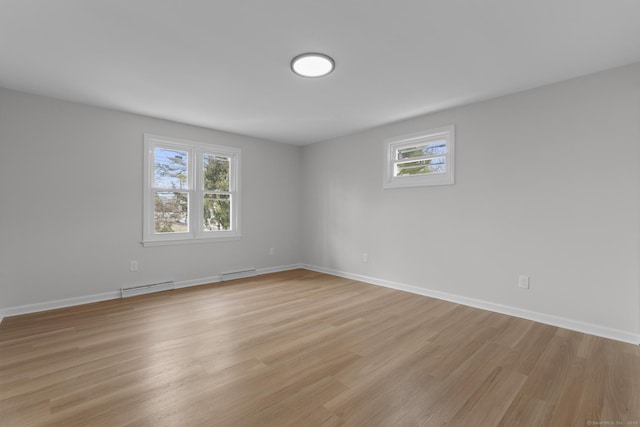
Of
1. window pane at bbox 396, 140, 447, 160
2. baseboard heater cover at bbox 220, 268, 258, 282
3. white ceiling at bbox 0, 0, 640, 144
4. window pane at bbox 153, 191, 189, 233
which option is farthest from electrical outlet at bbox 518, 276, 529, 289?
window pane at bbox 153, 191, 189, 233

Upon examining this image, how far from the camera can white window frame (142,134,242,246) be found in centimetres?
399

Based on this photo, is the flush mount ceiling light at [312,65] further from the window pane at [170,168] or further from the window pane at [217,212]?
the window pane at [217,212]

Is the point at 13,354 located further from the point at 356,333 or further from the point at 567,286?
the point at 567,286

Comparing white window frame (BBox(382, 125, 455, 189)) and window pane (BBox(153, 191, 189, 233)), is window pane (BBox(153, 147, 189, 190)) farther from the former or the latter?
white window frame (BBox(382, 125, 455, 189))

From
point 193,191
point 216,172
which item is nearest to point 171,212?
point 193,191

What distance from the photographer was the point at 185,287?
4.25m

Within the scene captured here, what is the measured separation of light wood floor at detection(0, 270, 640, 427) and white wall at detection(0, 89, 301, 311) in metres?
0.46

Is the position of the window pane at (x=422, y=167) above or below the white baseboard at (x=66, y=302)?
above

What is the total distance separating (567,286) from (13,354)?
4.86 m

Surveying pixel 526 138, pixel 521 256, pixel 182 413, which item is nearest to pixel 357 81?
pixel 526 138

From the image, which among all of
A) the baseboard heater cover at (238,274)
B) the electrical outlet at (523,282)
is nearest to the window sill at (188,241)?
the baseboard heater cover at (238,274)

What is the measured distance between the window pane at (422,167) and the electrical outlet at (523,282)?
151 cm

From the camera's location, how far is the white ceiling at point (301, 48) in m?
1.88

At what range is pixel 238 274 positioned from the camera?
191 inches
